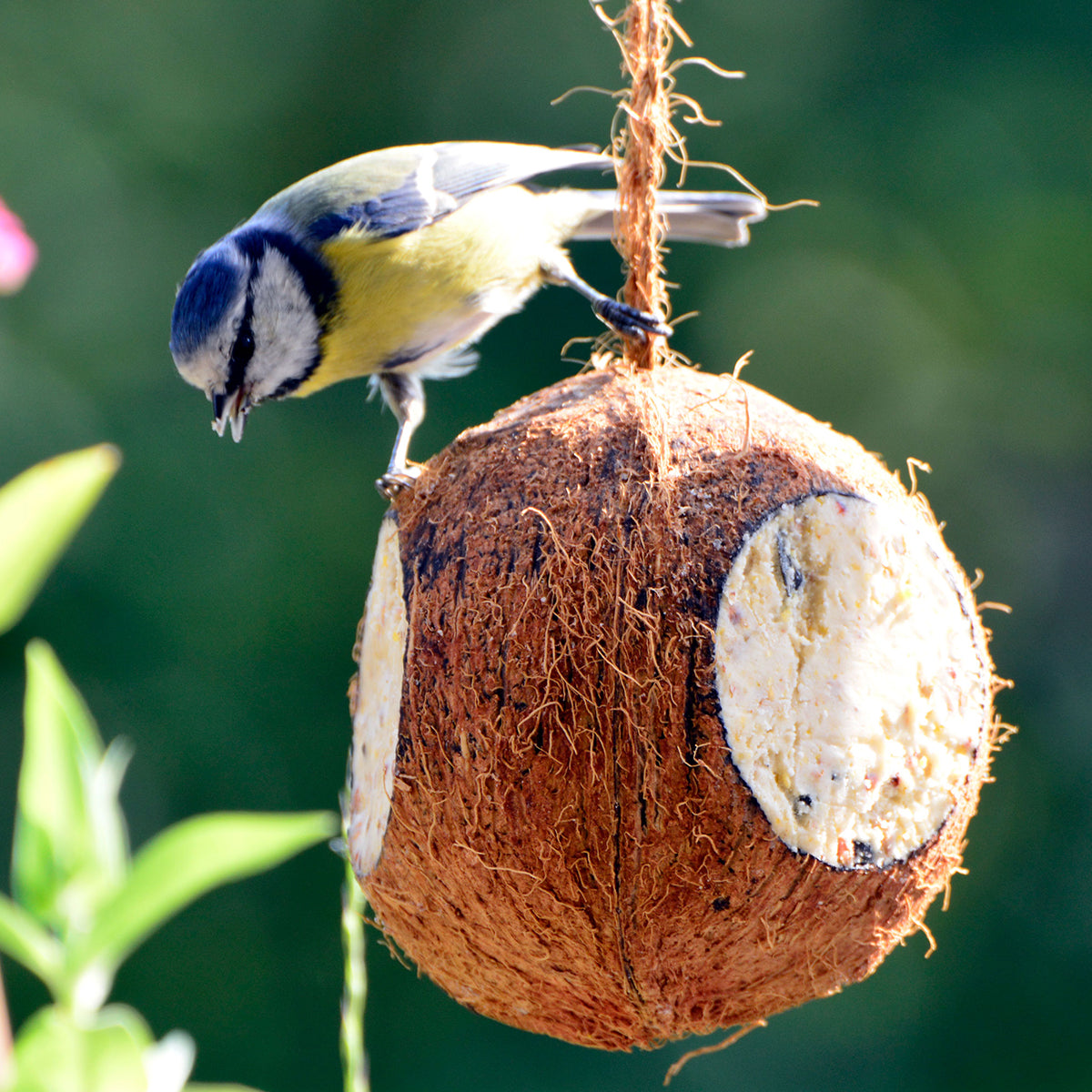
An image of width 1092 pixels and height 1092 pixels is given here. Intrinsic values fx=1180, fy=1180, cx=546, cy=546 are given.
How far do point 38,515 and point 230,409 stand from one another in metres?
0.79

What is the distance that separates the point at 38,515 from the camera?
55 centimetres

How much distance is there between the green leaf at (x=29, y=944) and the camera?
2.15 ft

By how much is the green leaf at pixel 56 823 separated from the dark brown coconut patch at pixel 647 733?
11.5 inches

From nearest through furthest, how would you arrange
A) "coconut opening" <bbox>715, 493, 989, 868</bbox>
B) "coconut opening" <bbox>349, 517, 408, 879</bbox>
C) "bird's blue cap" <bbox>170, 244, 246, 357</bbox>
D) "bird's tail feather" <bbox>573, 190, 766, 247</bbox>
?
"coconut opening" <bbox>715, 493, 989, 868</bbox> → "coconut opening" <bbox>349, 517, 408, 879</bbox> → "bird's blue cap" <bbox>170, 244, 246, 357</bbox> → "bird's tail feather" <bbox>573, 190, 766, 247</bbox>

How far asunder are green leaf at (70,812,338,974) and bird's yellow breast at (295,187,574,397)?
0.76 metres

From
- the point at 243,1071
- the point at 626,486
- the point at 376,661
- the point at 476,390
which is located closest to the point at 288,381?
the point at 376,661

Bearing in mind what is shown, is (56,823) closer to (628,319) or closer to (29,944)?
(29,944)

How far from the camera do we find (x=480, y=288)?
4.52 feet

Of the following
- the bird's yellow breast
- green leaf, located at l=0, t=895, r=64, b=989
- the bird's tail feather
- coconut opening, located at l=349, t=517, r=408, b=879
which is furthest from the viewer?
the bird's tail feather

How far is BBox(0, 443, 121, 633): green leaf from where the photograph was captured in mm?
536

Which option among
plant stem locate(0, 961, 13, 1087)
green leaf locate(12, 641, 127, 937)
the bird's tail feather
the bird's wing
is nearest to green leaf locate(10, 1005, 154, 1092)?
plant stem locate(0, 961, 13, 1087)

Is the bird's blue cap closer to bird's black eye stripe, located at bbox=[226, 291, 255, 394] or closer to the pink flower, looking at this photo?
bird's black eye stripe, located at bbox=[226, 291, 255, 394]

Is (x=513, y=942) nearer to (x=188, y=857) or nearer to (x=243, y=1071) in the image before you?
(x=188, y=857)

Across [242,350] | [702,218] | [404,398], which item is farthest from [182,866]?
[702,218]
